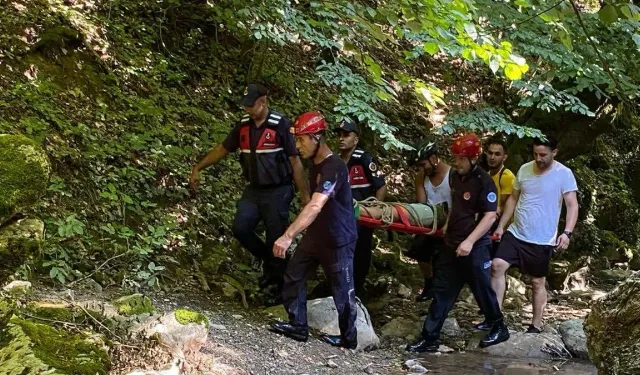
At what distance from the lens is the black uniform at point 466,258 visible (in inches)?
Answer: 231

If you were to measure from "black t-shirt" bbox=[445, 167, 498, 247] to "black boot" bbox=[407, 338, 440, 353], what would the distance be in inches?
36.7

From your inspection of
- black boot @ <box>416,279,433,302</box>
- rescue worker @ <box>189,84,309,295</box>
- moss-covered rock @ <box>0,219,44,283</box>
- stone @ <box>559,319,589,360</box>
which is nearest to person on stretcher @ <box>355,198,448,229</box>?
rescue worker @ <box>189,84,309,295</box>

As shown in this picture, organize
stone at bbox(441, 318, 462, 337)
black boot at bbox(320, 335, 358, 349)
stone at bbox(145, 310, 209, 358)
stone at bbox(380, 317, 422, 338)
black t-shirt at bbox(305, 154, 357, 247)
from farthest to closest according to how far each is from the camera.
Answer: stone at bbox(441, 318, 462, 337) < stone at bbox(380, 317, 422, 338) < black boot at bbox(320, 335, 358, 349) < black t-shirt at bbox(305, 154, 357, 247) < stone at bbox(145, 310, 209, 358)

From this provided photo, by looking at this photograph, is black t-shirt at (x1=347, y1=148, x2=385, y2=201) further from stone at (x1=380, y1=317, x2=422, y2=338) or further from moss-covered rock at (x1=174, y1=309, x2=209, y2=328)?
moss-covered rock at (x1=174, y1=309, x2=209, y2=328)

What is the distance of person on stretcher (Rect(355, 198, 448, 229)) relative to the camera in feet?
20.2

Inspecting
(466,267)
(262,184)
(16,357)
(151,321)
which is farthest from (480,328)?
(16,357)

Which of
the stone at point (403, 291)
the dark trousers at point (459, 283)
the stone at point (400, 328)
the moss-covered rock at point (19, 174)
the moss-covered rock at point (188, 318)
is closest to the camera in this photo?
the moss-covered rock at point (19, 174)

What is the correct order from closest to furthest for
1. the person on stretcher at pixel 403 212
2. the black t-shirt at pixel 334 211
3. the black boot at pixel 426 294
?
1. the black t-shirt at pixel 334 211
2. the person on stretcher at pixel 403 212
3. the black boot at pixel 426 294

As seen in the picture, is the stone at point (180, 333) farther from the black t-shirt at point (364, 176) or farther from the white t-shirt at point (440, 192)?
the white t-shirt at point (440, 192)

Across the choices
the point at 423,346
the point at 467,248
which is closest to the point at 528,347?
the point at 423,346

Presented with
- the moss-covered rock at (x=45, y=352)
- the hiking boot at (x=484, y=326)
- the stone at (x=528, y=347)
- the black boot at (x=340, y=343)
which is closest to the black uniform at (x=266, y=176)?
the black boot at (x=340, y=343)

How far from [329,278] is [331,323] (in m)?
0.64

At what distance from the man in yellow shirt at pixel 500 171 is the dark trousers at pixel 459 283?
100 cm

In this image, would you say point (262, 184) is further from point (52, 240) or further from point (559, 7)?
point (559, 7)
